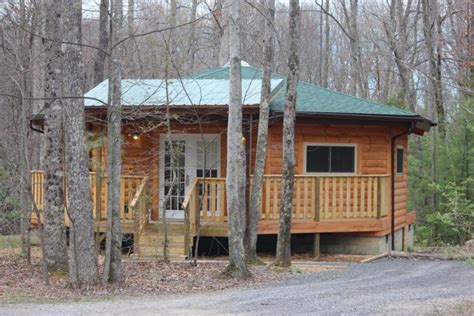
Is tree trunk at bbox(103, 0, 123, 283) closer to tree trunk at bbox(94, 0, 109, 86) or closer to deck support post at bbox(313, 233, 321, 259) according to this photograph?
deck support post at bbox(313, 233, 321, 259)

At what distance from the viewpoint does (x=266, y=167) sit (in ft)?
45.2

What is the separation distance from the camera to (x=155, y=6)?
2300cm

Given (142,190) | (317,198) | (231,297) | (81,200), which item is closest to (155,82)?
(142,190)

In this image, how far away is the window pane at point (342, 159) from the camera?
1434 centimetres

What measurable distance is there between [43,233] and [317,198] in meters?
5.87

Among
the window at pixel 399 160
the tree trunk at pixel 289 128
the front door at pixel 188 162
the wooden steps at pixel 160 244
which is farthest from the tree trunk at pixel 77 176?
the window at pixel 399 160

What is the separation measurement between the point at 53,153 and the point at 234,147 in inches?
120

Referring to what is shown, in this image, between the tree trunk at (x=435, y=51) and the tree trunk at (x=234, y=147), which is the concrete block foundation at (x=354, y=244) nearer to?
the tree trunk at (x=234, y=147)

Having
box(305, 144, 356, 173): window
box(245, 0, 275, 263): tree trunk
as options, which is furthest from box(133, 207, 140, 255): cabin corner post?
box(305, 144, 356, 173): window

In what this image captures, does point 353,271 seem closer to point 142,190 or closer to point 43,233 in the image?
point 142,190

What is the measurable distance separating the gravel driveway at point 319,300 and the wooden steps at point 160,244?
110 inches

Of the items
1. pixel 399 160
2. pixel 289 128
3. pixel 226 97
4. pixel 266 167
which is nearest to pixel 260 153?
pixel 289 128

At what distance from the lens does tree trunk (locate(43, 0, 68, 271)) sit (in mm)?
10062

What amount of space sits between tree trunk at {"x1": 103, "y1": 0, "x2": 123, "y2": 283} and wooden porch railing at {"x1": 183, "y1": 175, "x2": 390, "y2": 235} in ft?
10.1
